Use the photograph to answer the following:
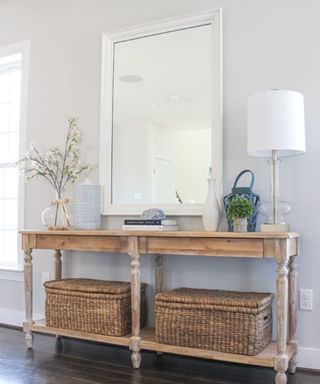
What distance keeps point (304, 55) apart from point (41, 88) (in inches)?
83.2

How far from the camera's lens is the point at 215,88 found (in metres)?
2.91

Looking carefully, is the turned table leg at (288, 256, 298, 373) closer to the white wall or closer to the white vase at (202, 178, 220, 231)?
the white wall

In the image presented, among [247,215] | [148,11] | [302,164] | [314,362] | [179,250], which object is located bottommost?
[314,362]

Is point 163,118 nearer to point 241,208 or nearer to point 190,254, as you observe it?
point 241,208

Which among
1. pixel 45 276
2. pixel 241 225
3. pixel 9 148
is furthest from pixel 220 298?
pixel 9 148

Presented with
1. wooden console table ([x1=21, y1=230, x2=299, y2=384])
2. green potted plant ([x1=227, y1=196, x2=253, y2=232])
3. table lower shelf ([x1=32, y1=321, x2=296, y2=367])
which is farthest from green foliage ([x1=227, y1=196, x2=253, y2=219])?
table lower shelf ([x1=32, y1=321, x2=296, y2=367])

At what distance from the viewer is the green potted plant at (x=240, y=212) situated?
2586mm

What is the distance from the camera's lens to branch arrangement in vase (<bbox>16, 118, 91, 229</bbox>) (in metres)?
3.39

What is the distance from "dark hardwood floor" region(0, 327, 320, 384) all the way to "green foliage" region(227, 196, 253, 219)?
0.92 metres

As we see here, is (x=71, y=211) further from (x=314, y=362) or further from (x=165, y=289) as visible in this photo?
(x=314, y=362)

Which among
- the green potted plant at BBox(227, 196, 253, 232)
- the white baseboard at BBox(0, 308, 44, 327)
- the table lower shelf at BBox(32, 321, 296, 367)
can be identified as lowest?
the white baseboard at BBox(0, 308, 44, 327)

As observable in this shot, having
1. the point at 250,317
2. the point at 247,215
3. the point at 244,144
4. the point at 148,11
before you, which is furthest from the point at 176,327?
the point at 148,11

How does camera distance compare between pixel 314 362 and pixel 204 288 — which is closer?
pixel 314 362

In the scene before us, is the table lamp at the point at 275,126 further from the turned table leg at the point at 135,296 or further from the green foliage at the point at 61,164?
the green foliage at the point at 61,164
